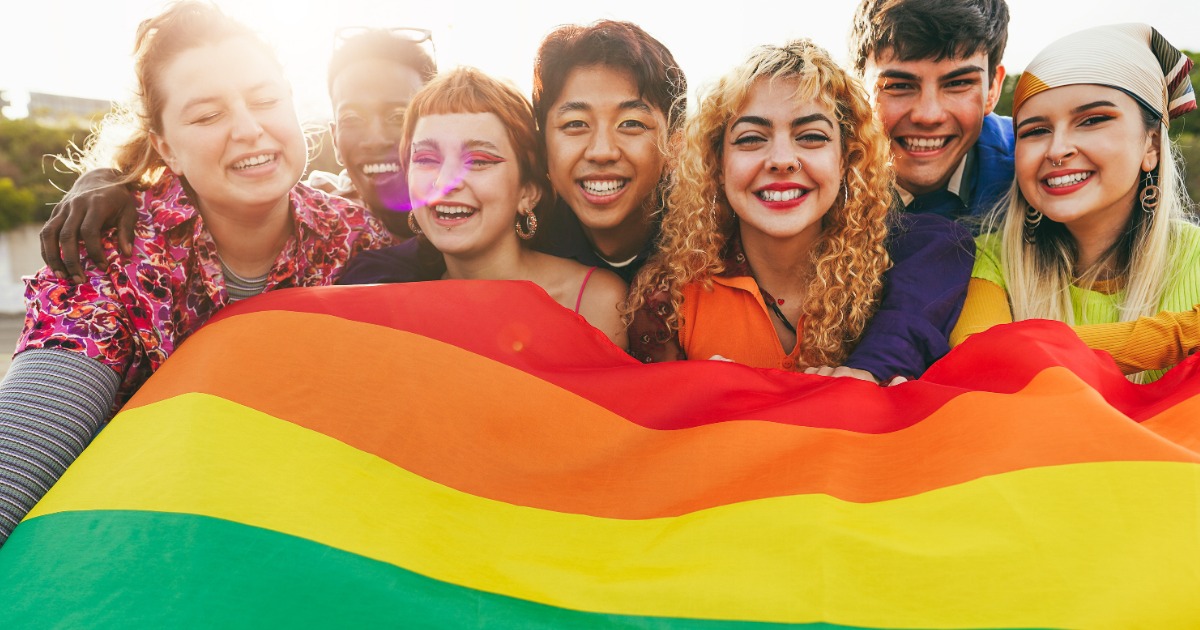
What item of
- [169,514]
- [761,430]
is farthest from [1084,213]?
[169,514]

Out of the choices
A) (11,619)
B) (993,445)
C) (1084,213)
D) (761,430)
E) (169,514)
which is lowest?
(11,619)

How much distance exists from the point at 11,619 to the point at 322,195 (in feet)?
7.13

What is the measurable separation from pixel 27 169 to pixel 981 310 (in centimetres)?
2486

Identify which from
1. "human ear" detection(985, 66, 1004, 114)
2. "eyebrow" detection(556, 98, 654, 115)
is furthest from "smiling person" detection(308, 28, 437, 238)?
"human ear" detection(985, 66, 1004, 114)

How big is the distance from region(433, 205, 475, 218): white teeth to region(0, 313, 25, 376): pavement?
1048 cm

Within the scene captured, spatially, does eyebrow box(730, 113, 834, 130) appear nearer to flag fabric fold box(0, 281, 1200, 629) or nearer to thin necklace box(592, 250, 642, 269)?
thin necklace box(592, 250, 642, 269)

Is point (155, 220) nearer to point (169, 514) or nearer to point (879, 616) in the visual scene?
point (169, 514)

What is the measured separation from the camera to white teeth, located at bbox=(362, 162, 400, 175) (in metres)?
4.35

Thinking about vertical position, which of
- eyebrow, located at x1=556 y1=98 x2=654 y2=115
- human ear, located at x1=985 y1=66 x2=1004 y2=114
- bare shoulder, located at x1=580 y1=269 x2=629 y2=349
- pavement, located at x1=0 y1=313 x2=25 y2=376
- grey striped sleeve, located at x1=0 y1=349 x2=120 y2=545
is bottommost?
pavement, located at x1=0 y1=313 x2=25 y2=376

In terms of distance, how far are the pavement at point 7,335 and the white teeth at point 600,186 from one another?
35.4ft

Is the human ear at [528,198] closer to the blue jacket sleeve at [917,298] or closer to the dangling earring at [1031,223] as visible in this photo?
the blue jacket sleeve at [917,298]

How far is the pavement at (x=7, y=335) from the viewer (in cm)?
1243

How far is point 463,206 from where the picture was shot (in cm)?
342

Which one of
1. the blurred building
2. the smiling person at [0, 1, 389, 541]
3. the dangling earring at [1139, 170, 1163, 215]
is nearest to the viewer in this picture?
the smiling person at [0, 1, 389, 541]
